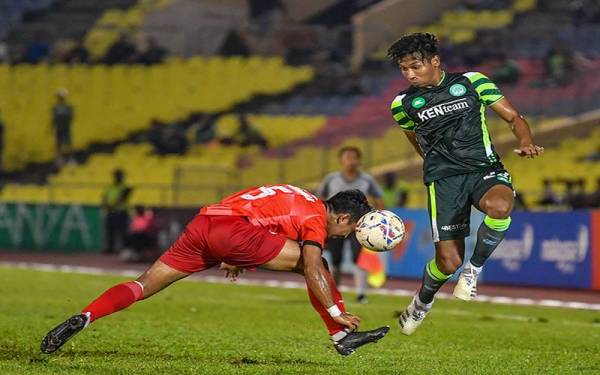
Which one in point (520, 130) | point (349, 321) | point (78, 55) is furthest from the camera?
point (78, 55)

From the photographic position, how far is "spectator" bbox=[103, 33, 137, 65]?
124ft

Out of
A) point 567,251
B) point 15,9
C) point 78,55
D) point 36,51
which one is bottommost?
point 567,251

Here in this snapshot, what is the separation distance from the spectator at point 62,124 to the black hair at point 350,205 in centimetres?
2731

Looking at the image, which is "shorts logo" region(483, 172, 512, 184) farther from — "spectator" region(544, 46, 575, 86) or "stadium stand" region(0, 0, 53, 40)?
"stadium stand" region(0, 0, 53, 40)

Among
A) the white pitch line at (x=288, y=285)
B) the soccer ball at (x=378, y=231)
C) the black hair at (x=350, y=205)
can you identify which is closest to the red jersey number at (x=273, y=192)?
the black hair at (x=350, y=205)

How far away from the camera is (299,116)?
34656mm

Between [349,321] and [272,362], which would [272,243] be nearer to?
[349,321]

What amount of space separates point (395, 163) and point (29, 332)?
17.8 meters

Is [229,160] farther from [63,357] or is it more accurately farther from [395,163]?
[63,357]

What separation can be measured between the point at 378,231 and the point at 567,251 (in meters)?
11.5

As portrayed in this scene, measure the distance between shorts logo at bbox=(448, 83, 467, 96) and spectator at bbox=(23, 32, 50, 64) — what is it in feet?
99.5

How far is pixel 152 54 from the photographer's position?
37.6 metres

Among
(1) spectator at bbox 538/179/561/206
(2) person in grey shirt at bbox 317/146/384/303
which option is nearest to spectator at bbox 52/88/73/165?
(1) spectator at bbox 538/179/561/206

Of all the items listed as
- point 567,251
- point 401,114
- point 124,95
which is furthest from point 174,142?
point 401,114
